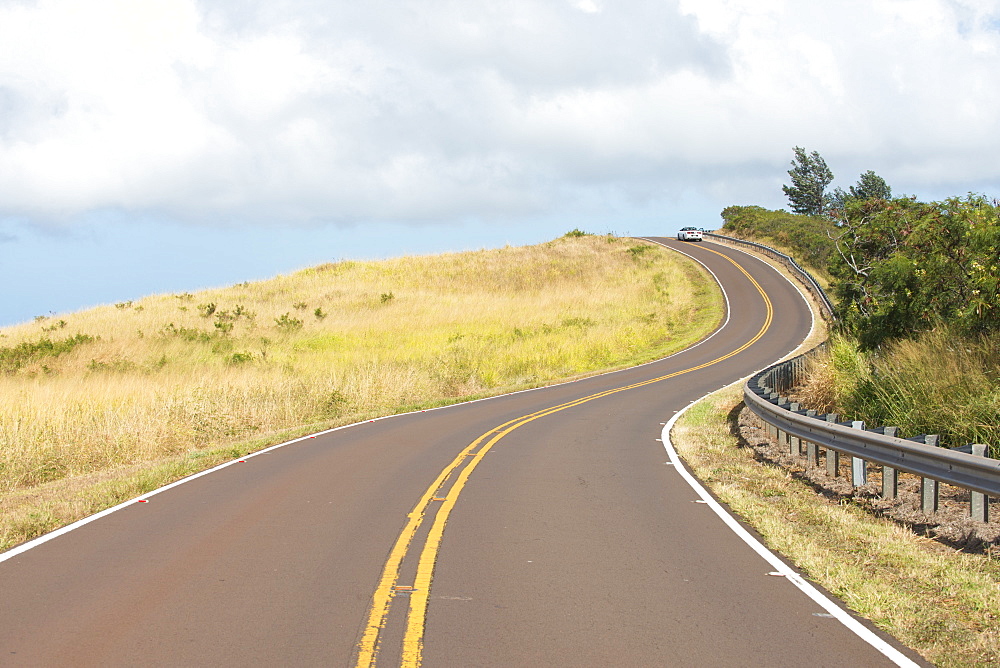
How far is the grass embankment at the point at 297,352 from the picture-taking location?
1484cm

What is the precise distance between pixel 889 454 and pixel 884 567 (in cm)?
267

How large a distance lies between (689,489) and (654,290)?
51.7 metres

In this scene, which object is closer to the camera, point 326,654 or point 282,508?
point 326,654

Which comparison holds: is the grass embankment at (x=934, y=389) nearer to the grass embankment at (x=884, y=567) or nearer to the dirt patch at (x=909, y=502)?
the dirt patch at (x=909, y=502)

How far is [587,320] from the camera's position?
50.3 m

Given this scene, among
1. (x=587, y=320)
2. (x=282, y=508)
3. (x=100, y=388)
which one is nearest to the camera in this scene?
(x=282, y=508)

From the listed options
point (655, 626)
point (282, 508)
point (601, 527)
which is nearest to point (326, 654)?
point (655, 626)

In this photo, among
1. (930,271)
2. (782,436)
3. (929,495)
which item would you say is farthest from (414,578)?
(930,271)

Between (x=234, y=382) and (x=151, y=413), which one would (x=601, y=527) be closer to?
(x=151, y=413)

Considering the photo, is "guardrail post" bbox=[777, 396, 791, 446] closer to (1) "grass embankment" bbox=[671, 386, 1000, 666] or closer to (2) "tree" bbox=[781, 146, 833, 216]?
(1) "grass embankment" bbox=[671, 386, 1000, 666]

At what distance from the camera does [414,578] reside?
6.90 m

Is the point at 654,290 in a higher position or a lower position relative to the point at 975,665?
higher

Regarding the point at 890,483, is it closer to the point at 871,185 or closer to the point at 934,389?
the point at 934,389

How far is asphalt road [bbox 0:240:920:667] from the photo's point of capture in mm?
5324
